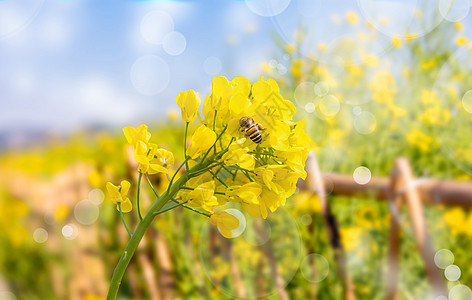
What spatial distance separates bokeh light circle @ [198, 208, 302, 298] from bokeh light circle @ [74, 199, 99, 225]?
447 mm

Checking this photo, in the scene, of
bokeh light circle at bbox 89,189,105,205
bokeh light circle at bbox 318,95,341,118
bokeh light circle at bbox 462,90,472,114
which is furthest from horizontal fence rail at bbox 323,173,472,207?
bokeh light circle at bbox 89,189,105,205

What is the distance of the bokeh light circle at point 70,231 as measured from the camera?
1534 mm

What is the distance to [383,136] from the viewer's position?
62.4 inches

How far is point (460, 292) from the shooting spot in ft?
4.21

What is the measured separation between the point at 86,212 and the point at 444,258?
1.17m

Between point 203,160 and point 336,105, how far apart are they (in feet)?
4.43

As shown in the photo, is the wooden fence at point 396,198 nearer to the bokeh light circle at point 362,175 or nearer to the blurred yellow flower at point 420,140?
the bokeh light circle at point 362,175

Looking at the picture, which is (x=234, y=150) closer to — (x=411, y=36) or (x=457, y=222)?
(x=457, y=222)

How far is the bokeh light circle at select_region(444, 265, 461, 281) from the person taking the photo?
1.34 m

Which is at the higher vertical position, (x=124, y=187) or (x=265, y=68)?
(x=265, y=68)

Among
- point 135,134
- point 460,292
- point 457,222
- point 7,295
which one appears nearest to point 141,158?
point 135,134

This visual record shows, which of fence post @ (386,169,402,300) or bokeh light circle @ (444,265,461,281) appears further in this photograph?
bokeh light circle @ (444,265,461,281)

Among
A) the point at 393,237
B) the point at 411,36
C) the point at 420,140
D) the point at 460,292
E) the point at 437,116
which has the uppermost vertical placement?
the point at 411,36

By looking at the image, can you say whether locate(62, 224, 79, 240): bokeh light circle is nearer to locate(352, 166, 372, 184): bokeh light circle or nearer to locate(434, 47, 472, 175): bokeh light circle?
locate(352, 166, 372, 184): bokeh light circle
